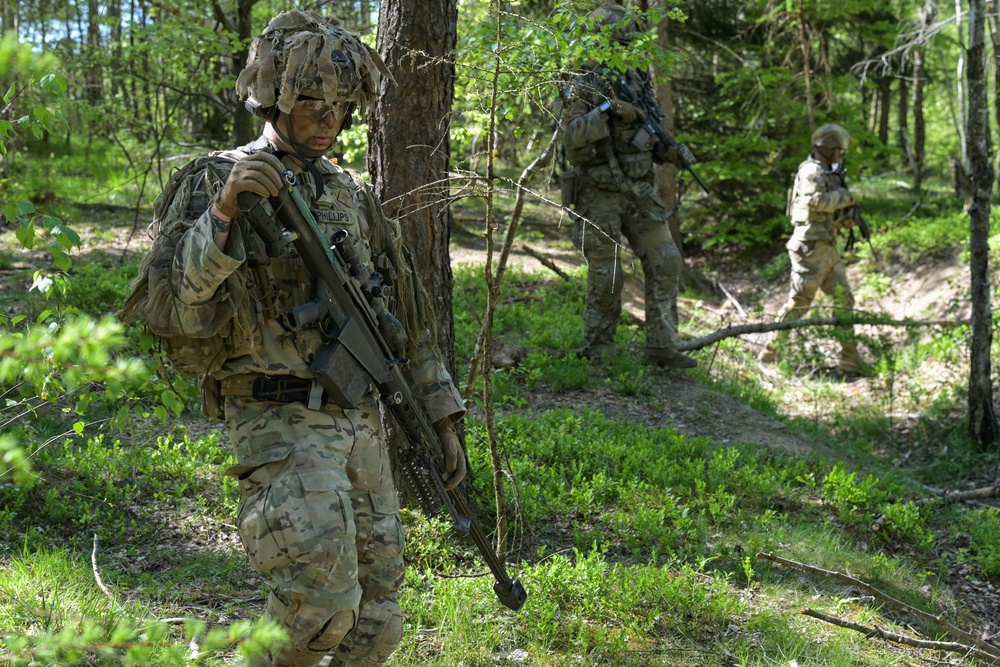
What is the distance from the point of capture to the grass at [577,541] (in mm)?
3920

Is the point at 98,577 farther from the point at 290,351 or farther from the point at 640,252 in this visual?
the point at 640,252

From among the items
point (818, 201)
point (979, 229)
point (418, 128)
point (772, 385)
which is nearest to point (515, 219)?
point (418, 128)

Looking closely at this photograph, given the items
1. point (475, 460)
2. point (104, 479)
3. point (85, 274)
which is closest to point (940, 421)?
point (475, 460)

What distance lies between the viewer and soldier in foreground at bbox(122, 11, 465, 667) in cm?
273

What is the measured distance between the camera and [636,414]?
7363 mm

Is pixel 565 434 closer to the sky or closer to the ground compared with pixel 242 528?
closer to the ground

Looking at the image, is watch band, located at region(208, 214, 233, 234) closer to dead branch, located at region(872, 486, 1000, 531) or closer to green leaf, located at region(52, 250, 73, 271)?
green leaf, located at region(52, 250, 73, 271)

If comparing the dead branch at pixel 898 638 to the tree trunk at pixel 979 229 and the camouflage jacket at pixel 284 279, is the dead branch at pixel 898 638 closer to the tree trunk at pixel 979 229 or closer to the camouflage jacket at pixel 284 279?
the camouflage jacket at pixel 284 279

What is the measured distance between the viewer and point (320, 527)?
108 inches

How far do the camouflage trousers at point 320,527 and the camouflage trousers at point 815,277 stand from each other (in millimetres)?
7758

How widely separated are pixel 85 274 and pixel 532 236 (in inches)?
284

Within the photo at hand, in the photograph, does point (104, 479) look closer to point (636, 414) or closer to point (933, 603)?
point (636, 414)

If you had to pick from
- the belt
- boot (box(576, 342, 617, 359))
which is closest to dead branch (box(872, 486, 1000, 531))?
boot (box(576, 342, 617, 359))

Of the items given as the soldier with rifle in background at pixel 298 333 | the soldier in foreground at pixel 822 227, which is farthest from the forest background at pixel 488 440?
the soldier in foreground at pixel 822 227
